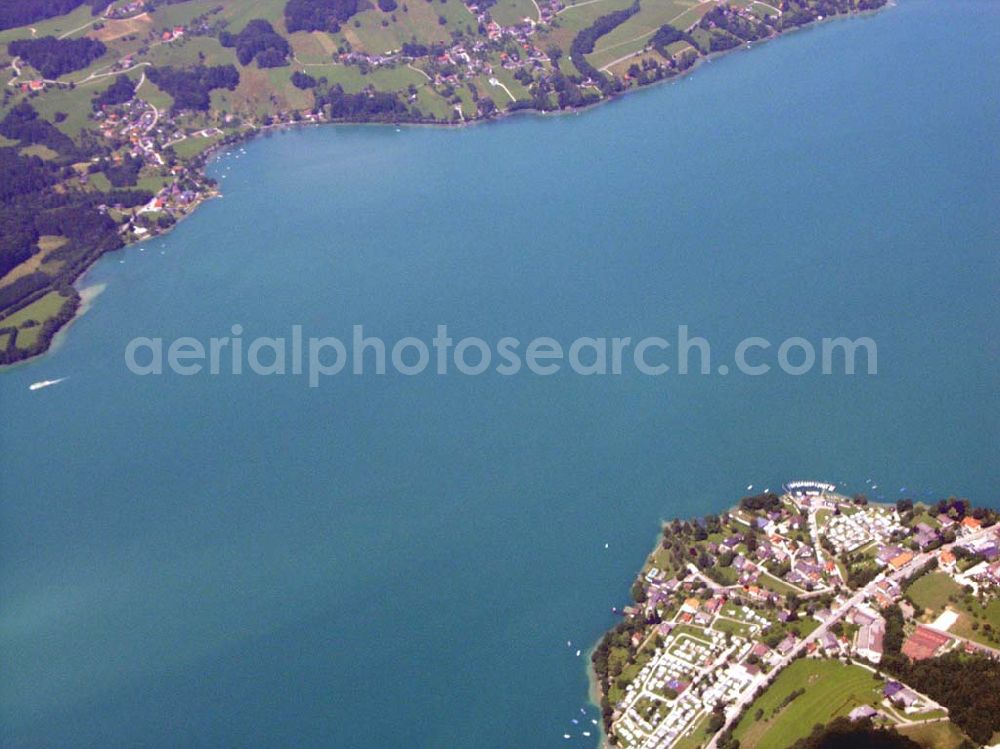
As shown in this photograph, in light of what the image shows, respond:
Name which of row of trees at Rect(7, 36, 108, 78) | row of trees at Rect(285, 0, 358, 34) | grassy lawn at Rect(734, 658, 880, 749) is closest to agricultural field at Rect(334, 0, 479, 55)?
row of trees at Rect(285, 0, 358, 34)

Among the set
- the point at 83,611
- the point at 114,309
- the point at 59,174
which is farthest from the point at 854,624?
the point at 59,174

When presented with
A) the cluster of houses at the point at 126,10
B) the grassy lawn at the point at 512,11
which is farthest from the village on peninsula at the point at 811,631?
the cluster of houses at the point at 126,10

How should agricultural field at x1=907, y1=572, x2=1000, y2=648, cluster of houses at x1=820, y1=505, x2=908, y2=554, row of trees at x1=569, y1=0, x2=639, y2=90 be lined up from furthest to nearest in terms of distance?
1. row of trees at x1=569, y1=0, x2=639, y2=90
2. cluster of houses at x1=820, y1=505, x2=908, y2=554
3. agricultural field at x1=907, y1=572, x2=1000, y2=648

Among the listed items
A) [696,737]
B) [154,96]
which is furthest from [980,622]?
[154,96]

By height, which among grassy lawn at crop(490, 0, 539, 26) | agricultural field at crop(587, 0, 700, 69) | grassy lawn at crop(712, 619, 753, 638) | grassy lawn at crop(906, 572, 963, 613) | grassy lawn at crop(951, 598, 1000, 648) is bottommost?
grassy lawn at crop(951, 598, 1000, 648)

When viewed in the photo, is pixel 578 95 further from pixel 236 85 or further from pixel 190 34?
pixel 190 34

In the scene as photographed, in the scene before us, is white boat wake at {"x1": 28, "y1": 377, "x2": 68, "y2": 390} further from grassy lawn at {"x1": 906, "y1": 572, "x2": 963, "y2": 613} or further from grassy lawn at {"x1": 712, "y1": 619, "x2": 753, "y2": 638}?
grassy lawn at {"x1": 906, "y1": 572, "x2": 963, "y2": 613}
